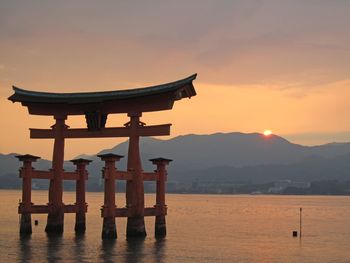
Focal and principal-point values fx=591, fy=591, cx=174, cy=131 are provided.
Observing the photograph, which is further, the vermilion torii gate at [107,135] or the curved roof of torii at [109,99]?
the curved roof of torii at [109,99]

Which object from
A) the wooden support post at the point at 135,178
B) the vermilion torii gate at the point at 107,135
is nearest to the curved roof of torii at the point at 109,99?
the vermilion torii gate at the point at 107,135

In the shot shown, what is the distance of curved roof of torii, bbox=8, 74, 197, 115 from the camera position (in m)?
33.0

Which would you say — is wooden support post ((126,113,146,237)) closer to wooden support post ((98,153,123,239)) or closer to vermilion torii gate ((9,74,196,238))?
vermilion torii gate ((9,74,196,238))

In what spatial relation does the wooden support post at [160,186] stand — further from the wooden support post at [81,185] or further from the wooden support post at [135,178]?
the wooden support post at [81,185]

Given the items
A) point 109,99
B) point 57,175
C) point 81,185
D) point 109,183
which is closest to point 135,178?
point 109,183

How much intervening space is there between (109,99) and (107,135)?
2.23 m

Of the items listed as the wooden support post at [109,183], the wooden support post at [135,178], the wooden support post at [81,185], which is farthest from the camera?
the wooden support post at [81,185]

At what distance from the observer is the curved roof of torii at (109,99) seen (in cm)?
3303

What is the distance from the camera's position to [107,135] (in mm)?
34938

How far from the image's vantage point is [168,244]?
130 feet

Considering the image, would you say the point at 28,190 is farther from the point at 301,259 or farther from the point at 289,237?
the point at 289,237

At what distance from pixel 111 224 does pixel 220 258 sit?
648cm

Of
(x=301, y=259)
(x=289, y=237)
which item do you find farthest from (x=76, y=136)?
(x=289, y=237)

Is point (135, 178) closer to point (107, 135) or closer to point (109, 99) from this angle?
point (107, 135)
